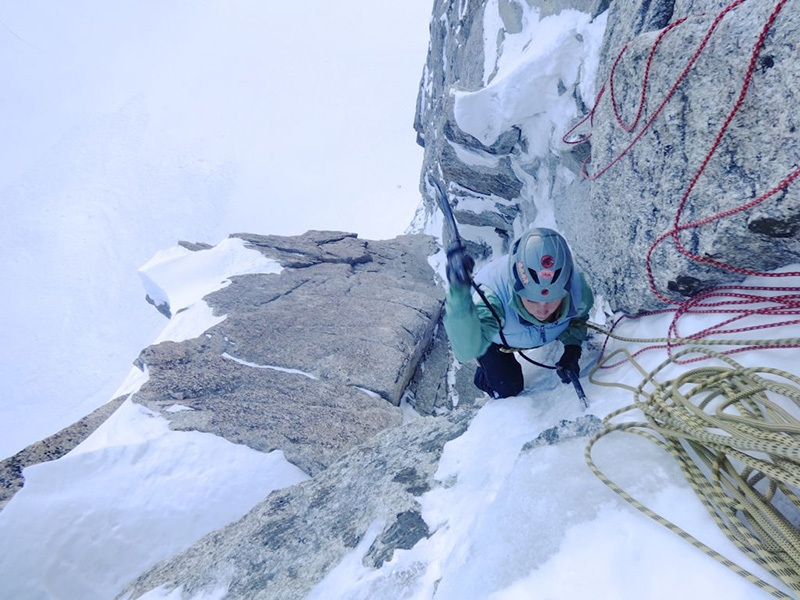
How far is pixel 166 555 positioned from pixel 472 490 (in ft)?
8.96

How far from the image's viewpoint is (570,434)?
6.41 feet

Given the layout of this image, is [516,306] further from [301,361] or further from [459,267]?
[301,361]

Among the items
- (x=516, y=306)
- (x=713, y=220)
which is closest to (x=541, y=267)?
(x=516, y=306)

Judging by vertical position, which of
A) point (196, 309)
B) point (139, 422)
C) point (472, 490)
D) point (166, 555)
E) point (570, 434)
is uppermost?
point (196, 309)

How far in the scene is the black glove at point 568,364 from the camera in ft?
8.62

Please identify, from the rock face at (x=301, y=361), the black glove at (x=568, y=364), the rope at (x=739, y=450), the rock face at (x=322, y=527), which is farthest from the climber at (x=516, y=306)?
the rock face at (x=301, y=361)

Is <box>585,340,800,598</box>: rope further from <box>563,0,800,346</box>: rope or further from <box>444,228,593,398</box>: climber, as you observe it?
<box>444,228,593,398</box>: climber

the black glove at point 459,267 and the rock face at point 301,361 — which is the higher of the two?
the black glove at point 459,267

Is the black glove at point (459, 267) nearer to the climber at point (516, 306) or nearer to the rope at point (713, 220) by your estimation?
the climber at point (516, 306)

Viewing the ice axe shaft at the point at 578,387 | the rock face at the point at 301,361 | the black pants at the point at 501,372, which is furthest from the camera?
the rock face at the point at 301,361

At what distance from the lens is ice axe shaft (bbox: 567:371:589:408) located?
233cm

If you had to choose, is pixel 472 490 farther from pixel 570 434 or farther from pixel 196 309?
pixel 196 309

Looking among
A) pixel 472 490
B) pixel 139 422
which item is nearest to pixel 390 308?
pixel 139 422

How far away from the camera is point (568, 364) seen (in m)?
2.66
